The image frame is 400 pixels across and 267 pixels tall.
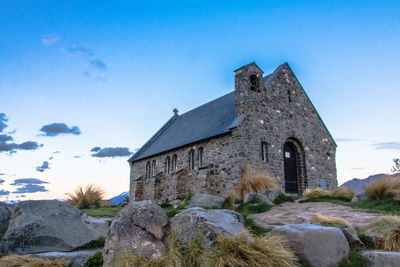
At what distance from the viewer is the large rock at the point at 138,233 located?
5.21 meters

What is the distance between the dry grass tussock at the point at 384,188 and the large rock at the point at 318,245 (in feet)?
21.6

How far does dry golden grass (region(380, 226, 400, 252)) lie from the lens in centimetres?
567

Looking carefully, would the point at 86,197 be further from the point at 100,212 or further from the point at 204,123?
the point at 204,123

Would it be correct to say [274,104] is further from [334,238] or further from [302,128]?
[334,238]

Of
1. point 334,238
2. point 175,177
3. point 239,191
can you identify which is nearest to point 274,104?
point 239,191

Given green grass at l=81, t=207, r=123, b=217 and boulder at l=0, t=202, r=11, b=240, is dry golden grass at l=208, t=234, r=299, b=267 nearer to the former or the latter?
boulder at l=0, t=202, r=11, b=240

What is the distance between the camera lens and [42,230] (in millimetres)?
6875

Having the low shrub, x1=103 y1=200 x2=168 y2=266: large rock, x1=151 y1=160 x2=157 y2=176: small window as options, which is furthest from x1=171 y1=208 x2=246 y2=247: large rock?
x1=151 y1=160 x2=157 y2=176: small window

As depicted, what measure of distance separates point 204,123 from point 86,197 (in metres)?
9.14

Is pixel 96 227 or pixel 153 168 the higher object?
pixel 153 168

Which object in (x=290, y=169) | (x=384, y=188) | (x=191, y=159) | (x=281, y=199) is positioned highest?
(x=191, y=159)

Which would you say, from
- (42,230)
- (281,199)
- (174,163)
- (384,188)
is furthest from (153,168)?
(42,230)

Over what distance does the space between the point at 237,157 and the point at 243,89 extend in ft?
13.2

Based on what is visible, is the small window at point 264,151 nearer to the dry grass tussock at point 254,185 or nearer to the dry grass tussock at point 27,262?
the dry grass tussock at point 254,185
